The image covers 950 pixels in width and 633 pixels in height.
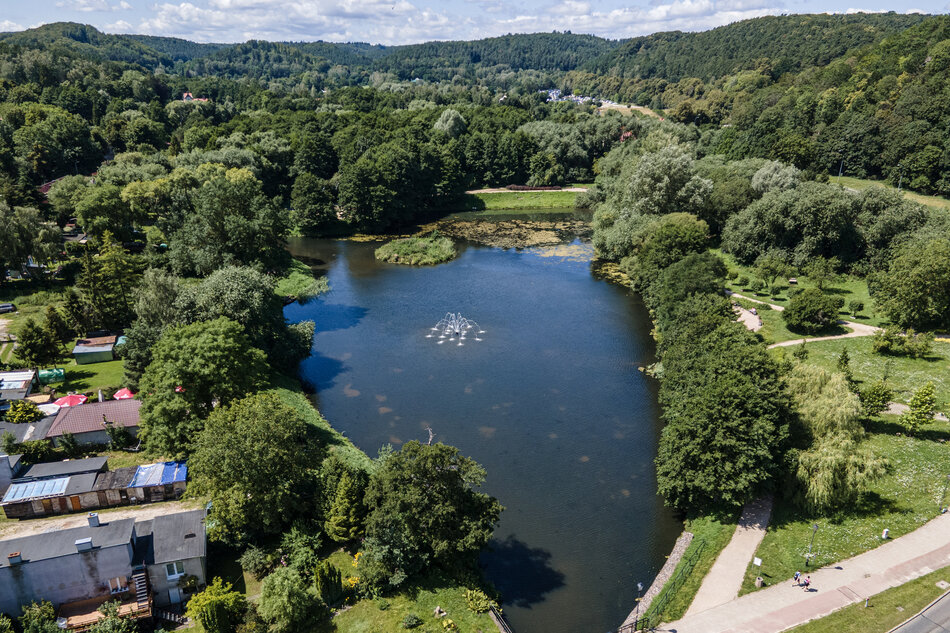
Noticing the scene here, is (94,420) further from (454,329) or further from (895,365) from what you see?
(895,365)

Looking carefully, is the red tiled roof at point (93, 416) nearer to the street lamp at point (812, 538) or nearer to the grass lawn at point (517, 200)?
the street lamp at point (812, 538)

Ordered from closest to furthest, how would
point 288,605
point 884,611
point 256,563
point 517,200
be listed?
point 288,605
point 884,611
point 256,563
point 517,200

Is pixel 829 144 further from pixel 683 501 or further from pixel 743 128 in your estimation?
pixel 683 501

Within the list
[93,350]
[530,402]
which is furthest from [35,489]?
[530,402]

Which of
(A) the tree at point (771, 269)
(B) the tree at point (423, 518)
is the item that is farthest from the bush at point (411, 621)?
(A) the tree at point (771, 269)

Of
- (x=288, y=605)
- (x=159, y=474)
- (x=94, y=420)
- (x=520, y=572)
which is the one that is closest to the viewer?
(x=288, y=605)

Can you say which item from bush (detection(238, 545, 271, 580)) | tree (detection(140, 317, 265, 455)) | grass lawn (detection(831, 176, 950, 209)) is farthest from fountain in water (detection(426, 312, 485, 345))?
grass lawn (detection(831, 176, 950, 209))
